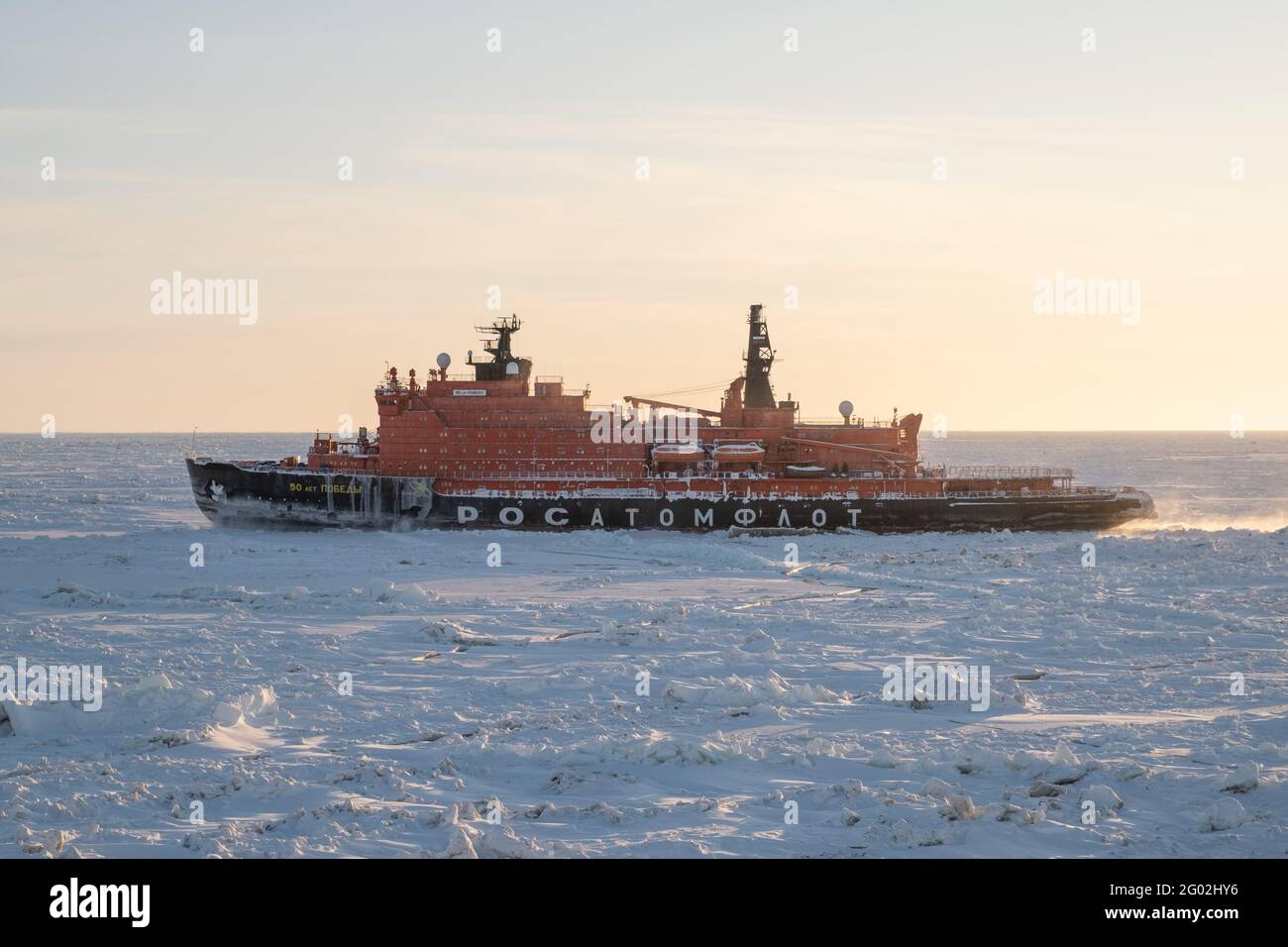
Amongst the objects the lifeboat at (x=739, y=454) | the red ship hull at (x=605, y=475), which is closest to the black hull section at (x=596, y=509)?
the red ship hull at (x=605, y=475)

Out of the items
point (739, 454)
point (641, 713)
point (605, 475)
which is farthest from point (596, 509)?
point (641, 713)

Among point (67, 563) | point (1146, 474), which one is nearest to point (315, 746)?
point (67, 563)

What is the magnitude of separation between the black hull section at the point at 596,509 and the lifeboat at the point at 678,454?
3.26m

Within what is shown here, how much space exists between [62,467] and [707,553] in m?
91.0

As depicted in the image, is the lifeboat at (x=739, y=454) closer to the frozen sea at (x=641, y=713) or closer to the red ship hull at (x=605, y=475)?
the red ship hull at (x=605, y=475)

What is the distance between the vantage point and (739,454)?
51906 mm

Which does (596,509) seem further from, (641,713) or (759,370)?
(641,713)

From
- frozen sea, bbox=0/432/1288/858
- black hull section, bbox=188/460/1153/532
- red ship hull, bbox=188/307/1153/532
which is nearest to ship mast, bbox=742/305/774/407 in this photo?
red ship hull, bbox=188/307/1153/532

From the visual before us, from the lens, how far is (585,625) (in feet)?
82.9

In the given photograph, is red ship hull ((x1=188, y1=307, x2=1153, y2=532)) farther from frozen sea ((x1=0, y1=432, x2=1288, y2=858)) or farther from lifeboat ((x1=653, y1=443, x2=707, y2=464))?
frozen sea ((x1=0, y1=432, x2=1288, y2=858))

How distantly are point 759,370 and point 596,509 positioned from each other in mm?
11527

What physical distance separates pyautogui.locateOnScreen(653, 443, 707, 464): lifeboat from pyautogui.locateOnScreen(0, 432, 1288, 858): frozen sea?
1614 centimetres

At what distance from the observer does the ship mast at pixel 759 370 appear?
55.1m

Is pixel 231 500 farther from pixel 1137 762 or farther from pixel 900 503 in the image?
pixel 1137 762
